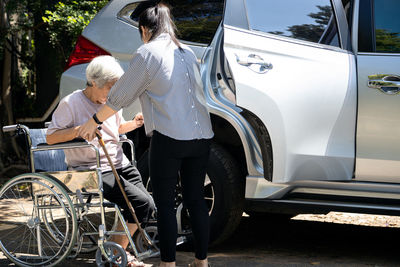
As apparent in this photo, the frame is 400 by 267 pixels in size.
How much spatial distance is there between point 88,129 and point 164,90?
53 centimetres

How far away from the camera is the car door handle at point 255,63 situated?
408 centimetres

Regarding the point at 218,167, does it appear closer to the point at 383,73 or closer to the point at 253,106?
the point at 253,106

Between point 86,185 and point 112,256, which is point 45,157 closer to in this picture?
point 86,185

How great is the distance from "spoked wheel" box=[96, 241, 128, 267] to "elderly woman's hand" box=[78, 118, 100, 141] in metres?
0.65

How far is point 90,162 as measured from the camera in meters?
4.12

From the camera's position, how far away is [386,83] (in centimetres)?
404

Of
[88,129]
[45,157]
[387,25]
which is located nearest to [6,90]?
[45,157]

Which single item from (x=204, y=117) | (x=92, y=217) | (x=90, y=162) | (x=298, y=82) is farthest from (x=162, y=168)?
(x=92, y=217)

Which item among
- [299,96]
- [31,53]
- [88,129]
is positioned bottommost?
[31,53]

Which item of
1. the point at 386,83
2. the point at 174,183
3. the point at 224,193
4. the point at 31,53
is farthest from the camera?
the point at 31,53

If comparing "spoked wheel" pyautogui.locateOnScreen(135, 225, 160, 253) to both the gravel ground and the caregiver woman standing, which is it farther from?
the caregiver woman standing

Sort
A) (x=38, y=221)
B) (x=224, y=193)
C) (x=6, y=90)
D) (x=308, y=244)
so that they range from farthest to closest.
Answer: (x=6, y=90)
(x=308, y=244)
(x=224, y=193)
(x=38, y=221)

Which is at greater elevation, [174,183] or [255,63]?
[255,63]

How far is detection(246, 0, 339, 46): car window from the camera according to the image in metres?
4.26
